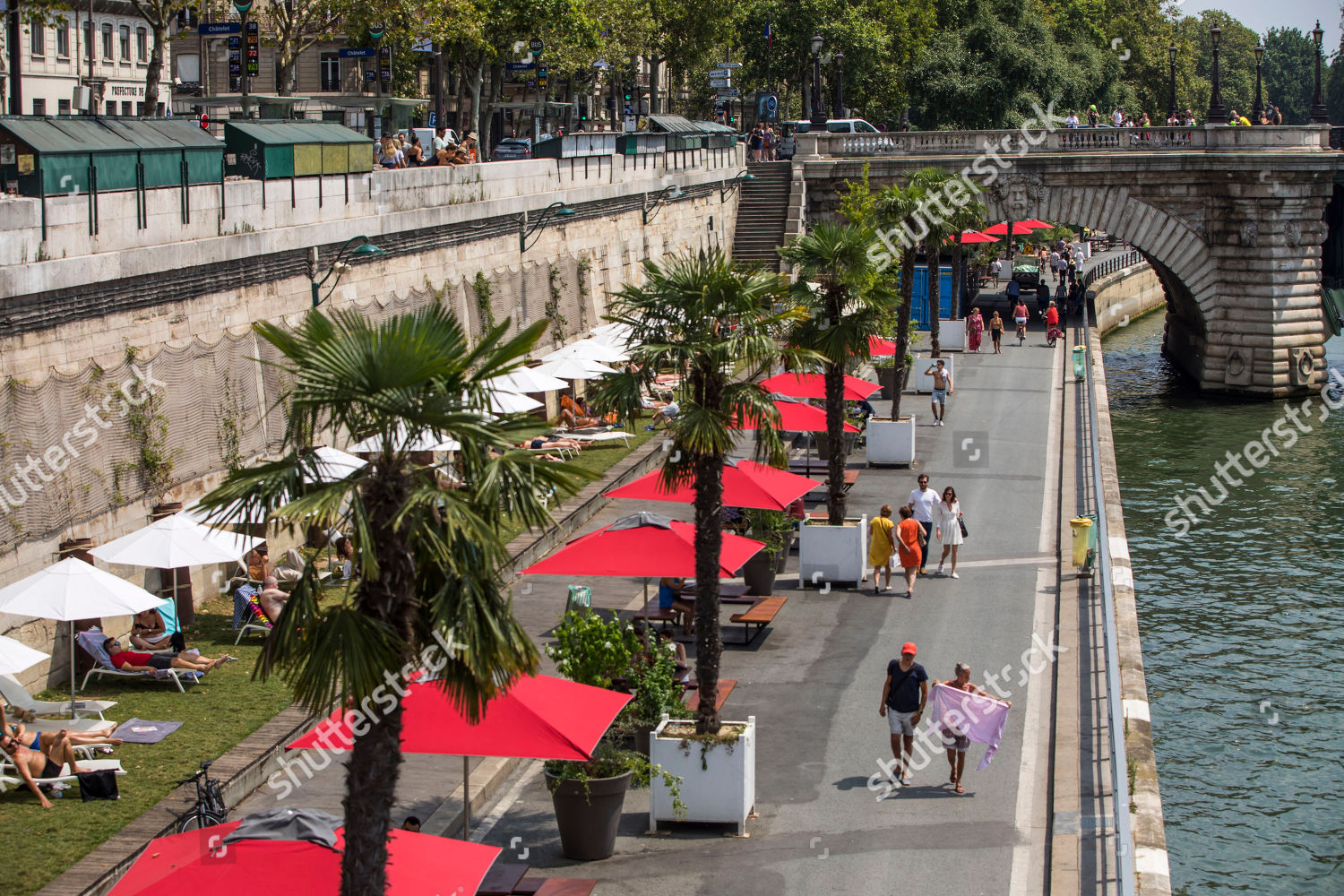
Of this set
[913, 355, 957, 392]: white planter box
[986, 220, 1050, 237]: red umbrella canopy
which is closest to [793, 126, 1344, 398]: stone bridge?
[913, 355, 957, 392]: white planter box

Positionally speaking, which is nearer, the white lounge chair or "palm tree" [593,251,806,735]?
"palm tree" [593,251,806,735]

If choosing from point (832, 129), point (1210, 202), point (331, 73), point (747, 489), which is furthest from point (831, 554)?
point (331, 73)

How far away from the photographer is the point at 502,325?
9531mm

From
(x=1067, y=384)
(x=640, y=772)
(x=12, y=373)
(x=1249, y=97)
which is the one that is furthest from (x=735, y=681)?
(x=1249, y=97)

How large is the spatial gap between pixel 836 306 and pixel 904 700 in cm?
1062

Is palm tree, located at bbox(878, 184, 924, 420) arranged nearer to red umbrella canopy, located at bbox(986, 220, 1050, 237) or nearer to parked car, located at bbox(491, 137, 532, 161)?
parked car, located at bbox(491, 137, 532, 161)

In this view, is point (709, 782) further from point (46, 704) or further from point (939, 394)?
point (939, 394)

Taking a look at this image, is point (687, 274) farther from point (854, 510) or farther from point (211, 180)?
point (854, 510)

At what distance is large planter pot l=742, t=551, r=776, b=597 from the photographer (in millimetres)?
23203

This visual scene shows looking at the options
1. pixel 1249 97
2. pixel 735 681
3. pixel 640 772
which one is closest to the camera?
pixel 640 772

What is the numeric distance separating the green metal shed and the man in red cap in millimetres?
14493

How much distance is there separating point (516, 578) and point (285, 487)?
14043mm

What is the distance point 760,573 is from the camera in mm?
23344

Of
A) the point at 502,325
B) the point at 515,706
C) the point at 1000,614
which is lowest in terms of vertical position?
the point at 1000,614
